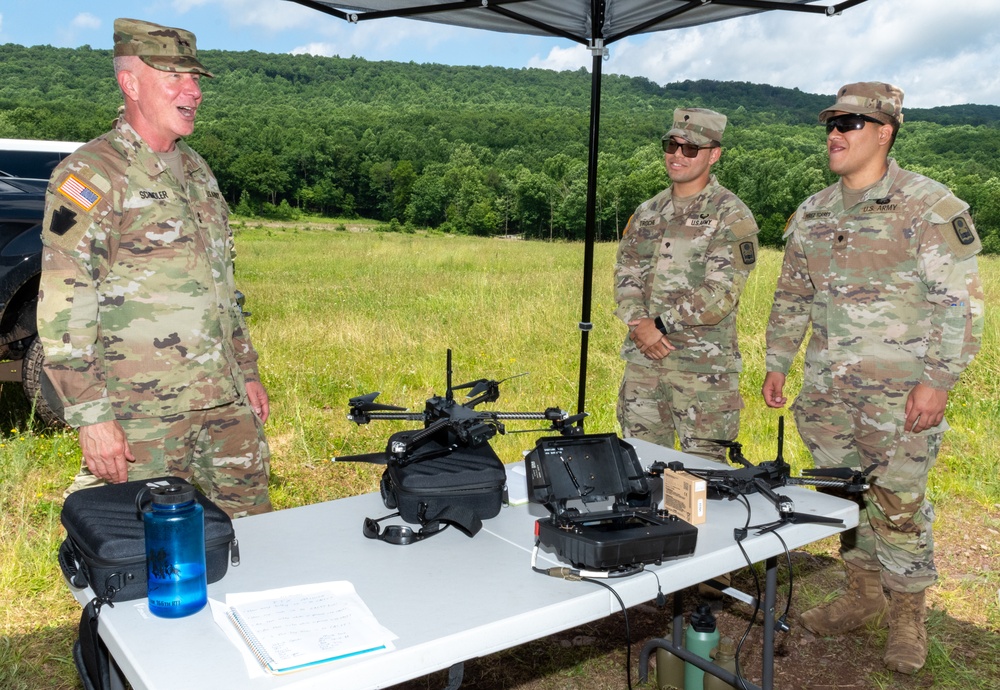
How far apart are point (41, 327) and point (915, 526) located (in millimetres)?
2941

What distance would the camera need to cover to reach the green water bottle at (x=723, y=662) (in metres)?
2.55

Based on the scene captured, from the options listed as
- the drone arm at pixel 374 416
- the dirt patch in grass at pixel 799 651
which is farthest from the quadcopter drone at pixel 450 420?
the dirt patch in grass at pixel 799 651

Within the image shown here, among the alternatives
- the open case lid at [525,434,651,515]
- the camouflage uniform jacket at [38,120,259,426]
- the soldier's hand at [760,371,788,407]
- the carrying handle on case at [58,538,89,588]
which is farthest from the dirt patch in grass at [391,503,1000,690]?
the carrying handle on case at [58,538,89,588]

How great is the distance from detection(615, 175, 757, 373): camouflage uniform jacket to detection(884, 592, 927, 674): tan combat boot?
1.11 m

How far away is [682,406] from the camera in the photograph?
11.5 ft

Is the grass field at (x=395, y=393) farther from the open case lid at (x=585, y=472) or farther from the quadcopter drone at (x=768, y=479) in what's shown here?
the open case lid at (x=585, y=472)

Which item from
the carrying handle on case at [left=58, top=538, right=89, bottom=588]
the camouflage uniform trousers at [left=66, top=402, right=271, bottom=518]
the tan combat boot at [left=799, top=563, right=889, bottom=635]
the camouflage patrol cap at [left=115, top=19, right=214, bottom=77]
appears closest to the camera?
the carrying handle on case at [left=58, top=538, right=89, bottom=588]

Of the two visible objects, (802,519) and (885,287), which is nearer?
(802,519)

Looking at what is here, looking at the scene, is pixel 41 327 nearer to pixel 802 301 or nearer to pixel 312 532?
pixel 312 532

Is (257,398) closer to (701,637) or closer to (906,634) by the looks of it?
(701,637)

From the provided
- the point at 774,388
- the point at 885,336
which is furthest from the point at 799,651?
the point at 885,336

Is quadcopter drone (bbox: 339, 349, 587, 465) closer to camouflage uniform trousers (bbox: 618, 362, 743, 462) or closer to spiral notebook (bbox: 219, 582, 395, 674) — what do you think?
spiral notebook (bbox: 219, 582, 395, 674)

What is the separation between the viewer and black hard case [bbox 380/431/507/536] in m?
1.92

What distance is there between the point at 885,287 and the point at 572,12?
192cm
